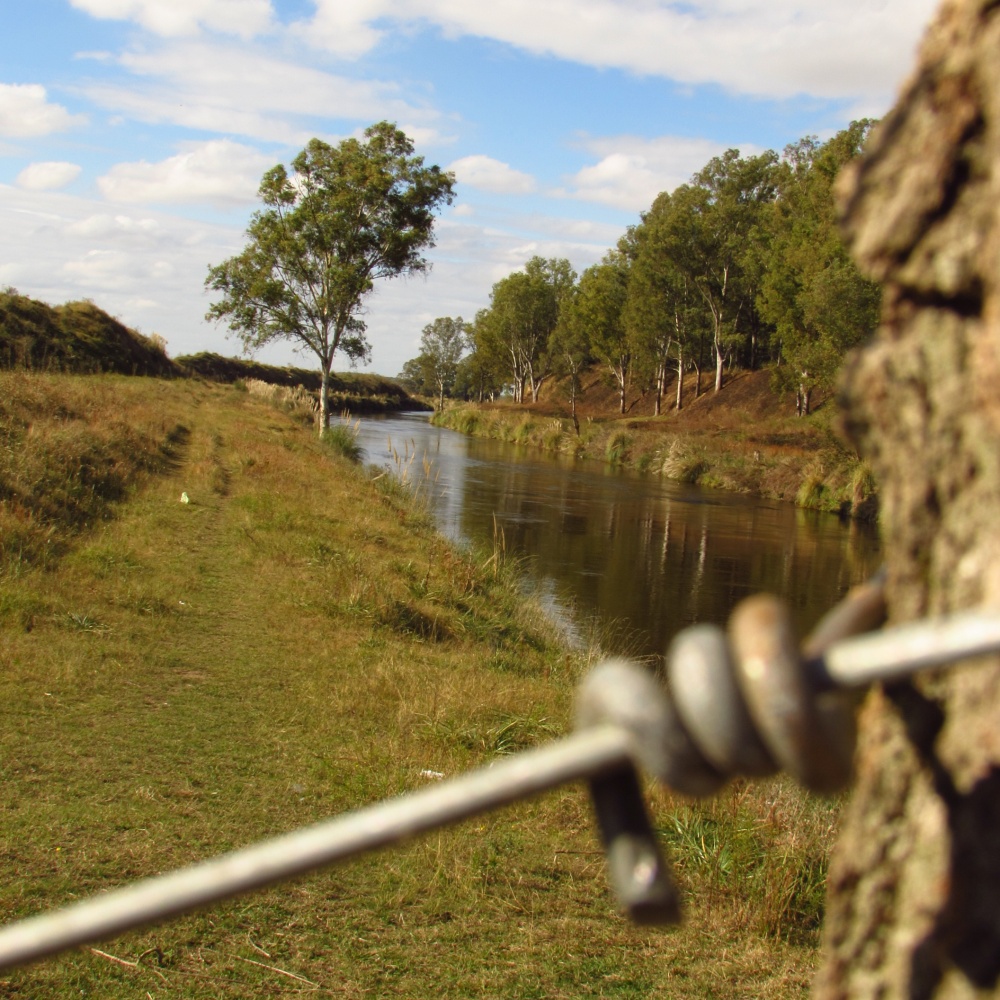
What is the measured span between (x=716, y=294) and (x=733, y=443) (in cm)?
2040

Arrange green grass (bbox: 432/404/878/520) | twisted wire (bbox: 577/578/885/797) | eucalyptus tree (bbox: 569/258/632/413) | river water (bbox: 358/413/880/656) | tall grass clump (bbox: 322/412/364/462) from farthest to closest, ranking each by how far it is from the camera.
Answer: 1. eucalyptus tree (bbox: 569/258/632/413)
2. green grass (bbox: 432/404/878/520)
3. tall grass clump (bbox: 322/412/364/462)
4. river water (bbox: 358/413/880/656)
5. twisted wire (bbox: 577/578/885/797)

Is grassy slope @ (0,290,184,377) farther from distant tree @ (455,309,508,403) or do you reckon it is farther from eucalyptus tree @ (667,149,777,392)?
distant tree @ (455,309,508,403)

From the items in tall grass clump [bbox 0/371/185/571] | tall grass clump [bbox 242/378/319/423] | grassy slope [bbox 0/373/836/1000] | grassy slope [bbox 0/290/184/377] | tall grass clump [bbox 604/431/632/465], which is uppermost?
grassy slope [bbox 0/290/184/377]

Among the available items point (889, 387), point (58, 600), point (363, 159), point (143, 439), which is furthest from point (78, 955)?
point (363, 159)

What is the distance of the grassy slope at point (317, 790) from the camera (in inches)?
168

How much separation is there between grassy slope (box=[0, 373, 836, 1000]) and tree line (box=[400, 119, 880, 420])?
19.5 meters

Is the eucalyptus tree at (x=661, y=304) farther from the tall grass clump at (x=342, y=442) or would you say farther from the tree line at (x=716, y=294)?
the tall grass clump at (x=342, y=442)

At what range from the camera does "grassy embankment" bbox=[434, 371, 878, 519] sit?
31047 millimetres

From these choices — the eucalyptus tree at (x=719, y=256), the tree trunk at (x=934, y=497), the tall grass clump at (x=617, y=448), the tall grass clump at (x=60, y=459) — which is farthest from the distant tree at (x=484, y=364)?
the tree trunk at (x=934, y=497)

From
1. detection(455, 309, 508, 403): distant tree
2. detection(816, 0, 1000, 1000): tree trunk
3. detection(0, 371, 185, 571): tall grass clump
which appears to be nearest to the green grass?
detection(0, 371, 185, 571): tall grass clump

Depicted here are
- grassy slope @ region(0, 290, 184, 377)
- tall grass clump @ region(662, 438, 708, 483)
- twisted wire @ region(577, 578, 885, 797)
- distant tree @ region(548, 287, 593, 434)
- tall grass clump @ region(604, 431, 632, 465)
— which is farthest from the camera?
distant tree @ region(548, 287, 593, 434)

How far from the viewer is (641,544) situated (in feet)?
68.2

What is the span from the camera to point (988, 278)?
736 mm

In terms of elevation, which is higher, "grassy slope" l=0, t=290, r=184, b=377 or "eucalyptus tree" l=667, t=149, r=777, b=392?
"eucalyptus tree" l=667, t=149, r=777, b=392
